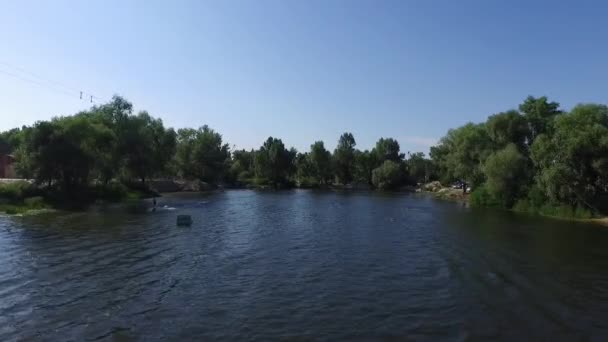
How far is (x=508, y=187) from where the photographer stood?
73.9m

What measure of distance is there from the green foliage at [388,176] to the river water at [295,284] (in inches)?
4525

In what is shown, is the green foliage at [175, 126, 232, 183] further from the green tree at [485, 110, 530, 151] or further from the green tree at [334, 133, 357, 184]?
the green tree at [485, 110, 530, 151]

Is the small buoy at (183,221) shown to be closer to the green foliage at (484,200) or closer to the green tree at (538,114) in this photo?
the green foliage at (484,200)

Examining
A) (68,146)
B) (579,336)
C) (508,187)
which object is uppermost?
(68,146)

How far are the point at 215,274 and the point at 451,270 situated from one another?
14.0 meters

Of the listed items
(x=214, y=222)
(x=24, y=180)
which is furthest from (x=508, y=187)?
(x=24, y=180)

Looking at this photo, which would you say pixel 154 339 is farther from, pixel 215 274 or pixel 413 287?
pixel 413 287

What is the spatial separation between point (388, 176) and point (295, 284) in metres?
138

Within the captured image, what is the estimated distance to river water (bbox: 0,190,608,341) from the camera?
16.6 m

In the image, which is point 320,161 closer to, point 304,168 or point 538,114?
point 304,168

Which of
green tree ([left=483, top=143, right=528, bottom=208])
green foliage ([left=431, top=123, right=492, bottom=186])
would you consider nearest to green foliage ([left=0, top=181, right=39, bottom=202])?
green tree ([left=483, top=143, right=528, bottom=208])

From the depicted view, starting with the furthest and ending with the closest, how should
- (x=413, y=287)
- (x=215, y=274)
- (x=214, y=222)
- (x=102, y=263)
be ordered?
(x=214, y=222)
(x=102, y=263)
(x=215, y=274)
(x=413, y=287)

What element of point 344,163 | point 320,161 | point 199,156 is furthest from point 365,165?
point 199,156

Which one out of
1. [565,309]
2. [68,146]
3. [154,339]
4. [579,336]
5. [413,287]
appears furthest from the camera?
[68,146]
